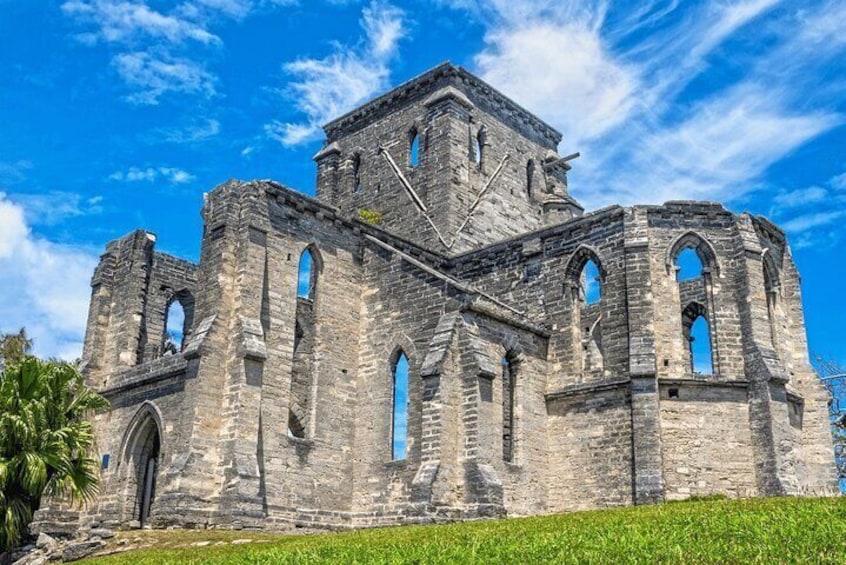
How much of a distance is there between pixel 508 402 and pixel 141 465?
11.4 metres

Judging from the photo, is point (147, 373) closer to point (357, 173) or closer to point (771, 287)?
point (357, 173)

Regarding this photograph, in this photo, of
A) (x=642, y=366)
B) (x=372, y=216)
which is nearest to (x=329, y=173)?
(x=372, y=216)

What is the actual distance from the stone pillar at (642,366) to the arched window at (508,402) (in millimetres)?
3627

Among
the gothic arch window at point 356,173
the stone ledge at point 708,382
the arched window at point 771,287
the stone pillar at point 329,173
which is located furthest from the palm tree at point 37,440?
the arched window at point 771,287

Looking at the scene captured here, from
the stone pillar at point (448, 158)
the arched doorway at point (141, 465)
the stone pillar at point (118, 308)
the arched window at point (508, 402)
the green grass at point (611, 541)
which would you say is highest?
the stone pillar at point (448, 158)

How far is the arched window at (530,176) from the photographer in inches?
1479

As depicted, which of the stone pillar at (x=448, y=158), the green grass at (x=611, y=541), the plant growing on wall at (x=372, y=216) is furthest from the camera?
the plant growing on wall at (x=372, y=216)

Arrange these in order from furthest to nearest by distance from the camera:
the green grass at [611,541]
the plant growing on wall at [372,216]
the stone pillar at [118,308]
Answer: the plant growing on wall at [372,216], the stone pillar at [118,308], the green grass at [611,541]

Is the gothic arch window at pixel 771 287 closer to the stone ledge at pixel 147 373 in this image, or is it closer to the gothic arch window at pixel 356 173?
the gothic arch window at pixel 356 173

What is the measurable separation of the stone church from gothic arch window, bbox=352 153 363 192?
8400 millimetres

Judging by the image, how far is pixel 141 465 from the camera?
84.3 feet

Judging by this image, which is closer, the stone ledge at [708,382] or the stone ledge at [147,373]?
the stone ledge at [708,382]

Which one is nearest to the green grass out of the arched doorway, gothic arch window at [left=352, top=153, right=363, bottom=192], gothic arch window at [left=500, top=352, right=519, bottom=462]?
the arched doorway

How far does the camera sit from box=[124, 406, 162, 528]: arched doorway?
2536cm
